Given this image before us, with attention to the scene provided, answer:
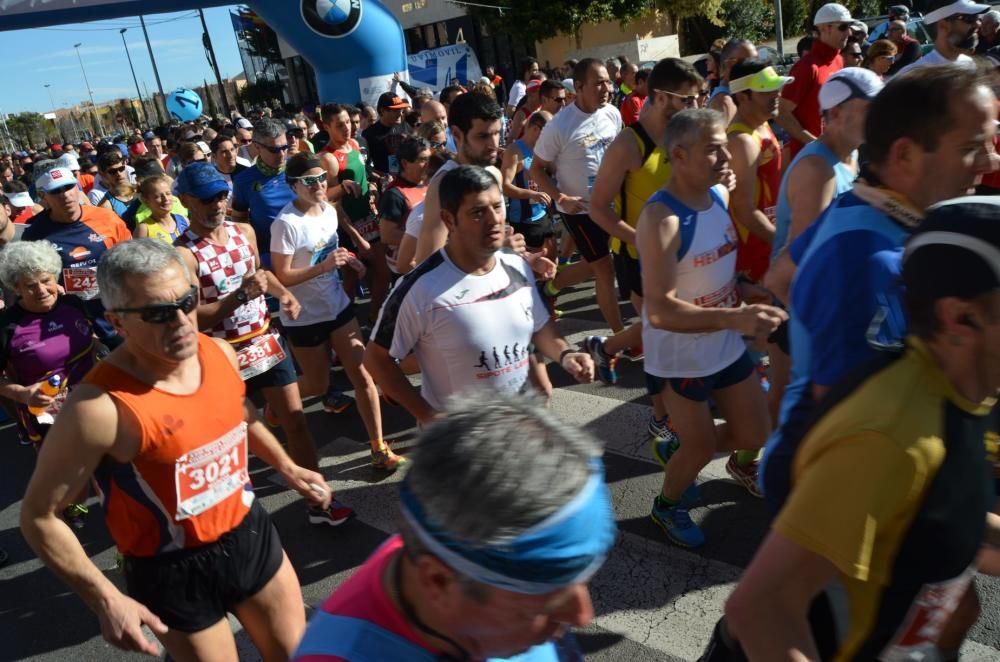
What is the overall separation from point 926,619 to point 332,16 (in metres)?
20.6

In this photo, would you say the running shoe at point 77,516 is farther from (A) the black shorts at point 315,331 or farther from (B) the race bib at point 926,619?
(B) the race bib at point 926,619

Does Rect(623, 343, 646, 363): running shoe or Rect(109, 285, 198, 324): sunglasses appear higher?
Rect(109, 285, 198, 324): sunglasses

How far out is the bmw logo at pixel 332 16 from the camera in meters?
19.8

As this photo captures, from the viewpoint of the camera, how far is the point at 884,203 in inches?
85.4

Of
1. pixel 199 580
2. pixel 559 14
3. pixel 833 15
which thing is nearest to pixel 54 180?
pixel 199 580

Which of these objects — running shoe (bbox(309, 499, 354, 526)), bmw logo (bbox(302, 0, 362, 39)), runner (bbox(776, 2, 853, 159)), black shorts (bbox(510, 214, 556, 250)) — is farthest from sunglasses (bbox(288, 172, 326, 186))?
bmw logo (bbox(302, 0, 362, 39))

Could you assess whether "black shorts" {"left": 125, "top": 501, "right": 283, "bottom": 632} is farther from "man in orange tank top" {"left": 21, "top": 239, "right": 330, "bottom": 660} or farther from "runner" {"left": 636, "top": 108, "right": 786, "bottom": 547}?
"runner" {"left": 636, "top": 108, "right": 786, "bottom": 547}

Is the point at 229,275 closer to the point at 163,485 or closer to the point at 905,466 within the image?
the point at 163,485

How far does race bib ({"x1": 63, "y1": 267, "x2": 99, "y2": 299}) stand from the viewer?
5.46 m

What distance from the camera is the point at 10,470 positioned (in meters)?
6.18

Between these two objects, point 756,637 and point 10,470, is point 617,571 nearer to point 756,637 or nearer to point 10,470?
point 756,637

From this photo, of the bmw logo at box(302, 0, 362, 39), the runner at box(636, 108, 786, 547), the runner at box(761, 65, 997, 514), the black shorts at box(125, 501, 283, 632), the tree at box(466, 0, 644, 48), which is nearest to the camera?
the runner at box(761, 65, 997, 514)

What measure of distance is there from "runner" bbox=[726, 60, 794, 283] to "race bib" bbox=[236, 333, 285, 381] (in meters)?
2.60

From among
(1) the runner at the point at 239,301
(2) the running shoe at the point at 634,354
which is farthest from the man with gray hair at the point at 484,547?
(2) the running shoe at the point at 634,354
